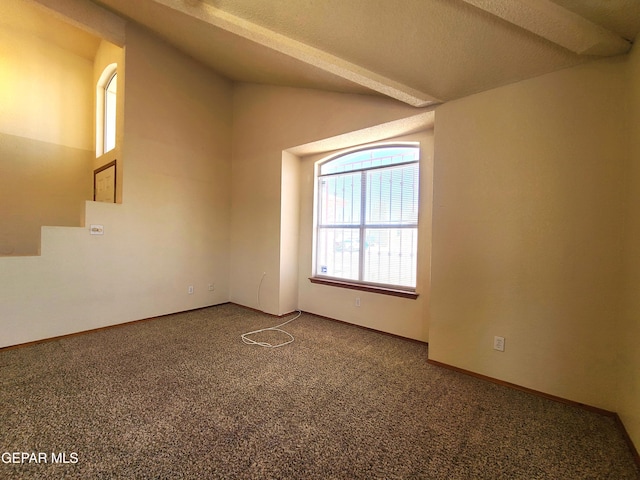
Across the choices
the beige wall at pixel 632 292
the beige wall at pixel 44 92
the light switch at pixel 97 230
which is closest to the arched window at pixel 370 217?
the beige wall at pixel 632 292

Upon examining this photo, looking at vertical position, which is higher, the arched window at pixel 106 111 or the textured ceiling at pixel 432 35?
the arched window at pixel 106 111

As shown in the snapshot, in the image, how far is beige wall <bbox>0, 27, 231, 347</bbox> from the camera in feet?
9.82

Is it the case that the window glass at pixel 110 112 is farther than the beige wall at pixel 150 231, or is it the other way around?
the window glass at pixel 110 112

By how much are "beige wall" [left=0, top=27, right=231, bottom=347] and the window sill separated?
181cm

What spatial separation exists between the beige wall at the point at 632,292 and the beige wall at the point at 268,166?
6.73 feet

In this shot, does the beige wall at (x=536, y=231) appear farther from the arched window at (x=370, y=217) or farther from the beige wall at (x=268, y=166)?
the beige wall at (x=268, y=166)

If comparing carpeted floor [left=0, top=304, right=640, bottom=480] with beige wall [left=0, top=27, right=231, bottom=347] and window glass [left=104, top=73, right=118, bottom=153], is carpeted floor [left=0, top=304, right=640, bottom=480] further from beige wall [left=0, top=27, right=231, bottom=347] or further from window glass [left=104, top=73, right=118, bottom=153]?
window glass [left=104, top=73, right=118, bottom=153]

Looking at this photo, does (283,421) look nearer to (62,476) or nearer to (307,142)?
(62,476)

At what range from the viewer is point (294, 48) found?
2121 millimetres

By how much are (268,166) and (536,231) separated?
3.38 m

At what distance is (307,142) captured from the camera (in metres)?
3.64

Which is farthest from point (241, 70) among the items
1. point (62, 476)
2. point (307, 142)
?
point (62, 476)

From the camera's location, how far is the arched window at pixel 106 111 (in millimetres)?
4323

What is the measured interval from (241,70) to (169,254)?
2.92 metres
